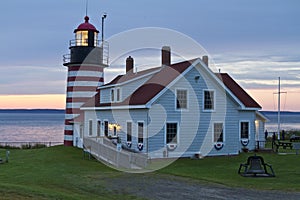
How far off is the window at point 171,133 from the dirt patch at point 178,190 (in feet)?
25.7

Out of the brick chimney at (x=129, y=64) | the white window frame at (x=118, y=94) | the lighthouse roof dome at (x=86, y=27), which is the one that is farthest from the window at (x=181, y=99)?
the lighthouse roof dome at (x=86, y=27)

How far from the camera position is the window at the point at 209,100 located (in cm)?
2728

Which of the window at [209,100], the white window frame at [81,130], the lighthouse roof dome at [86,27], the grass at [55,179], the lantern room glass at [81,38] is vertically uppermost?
the lighthouse roof dome at [86,27]

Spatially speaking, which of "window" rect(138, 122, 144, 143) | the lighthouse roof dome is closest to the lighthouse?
the lighthouse roof dome

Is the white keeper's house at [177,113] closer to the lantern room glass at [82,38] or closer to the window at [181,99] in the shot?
the window at [181,99]

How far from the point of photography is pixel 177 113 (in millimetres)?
26125

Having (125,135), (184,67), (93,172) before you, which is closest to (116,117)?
(125,135)

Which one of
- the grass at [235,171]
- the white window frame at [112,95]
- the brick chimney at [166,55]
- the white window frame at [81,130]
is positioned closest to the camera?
the grass at [235,171]

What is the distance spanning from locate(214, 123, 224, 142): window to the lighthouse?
11.7 m

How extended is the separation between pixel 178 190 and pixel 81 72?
847 inches

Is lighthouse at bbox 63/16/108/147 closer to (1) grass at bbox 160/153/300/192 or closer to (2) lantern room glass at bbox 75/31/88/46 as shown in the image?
(2) lantern room glass at bbox 75/31/88/46

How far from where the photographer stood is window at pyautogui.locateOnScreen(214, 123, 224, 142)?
27383 mm

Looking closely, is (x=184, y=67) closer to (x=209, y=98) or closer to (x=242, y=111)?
(x=209, y=98)

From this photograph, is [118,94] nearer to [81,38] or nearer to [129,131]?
[129,131]
